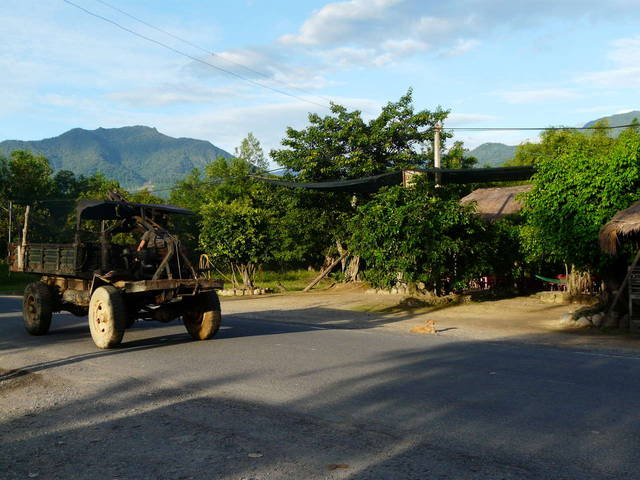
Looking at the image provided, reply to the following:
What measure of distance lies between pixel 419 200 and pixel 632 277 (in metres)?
6.87

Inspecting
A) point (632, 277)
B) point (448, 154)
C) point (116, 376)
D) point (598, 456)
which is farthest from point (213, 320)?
point (448, 154)

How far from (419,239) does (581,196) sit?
16.5 feet

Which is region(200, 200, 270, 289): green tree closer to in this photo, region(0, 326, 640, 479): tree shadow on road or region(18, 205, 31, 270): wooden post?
region(18, 205, 31, 270): wooden post

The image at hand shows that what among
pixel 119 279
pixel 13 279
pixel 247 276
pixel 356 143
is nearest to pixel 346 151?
pixel 356 143

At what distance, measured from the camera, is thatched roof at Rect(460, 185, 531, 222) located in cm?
2617

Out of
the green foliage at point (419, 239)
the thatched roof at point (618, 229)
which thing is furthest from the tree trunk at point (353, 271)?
the thatched roof at point (618, 229)

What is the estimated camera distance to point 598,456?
512 cm

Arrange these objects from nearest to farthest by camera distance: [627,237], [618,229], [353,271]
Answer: [618,229]
[627,237]
[353,271]

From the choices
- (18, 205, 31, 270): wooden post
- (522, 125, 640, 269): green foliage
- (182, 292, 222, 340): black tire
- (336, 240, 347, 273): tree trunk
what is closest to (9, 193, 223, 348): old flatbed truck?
(182, 292, 222, 340): black tire

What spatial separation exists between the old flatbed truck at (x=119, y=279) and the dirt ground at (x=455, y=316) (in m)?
5.18

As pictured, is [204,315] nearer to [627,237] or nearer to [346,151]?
[627,237]

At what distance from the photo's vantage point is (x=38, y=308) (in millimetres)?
12992

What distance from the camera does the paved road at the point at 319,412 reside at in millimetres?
5004

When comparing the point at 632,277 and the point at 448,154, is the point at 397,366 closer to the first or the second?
the point at 632,277
